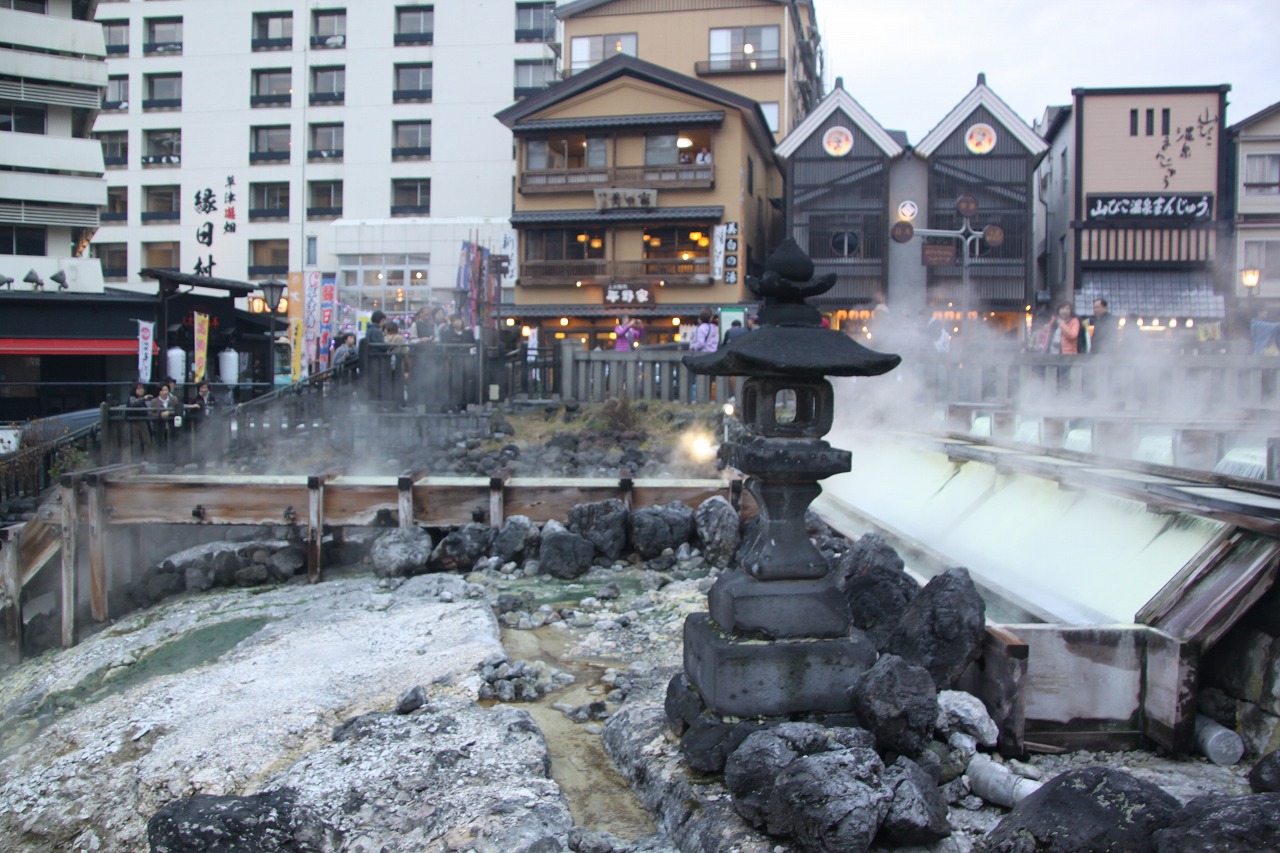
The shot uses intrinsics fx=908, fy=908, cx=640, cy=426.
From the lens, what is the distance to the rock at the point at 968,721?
480 cm

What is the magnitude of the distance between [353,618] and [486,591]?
4.40 ft

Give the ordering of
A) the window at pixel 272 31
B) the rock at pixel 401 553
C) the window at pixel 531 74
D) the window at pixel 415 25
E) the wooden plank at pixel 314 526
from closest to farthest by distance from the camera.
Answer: the rock at pixel 401 553
the wooden plank at pixel 314 526
the window at pixel 531 74
the window at pixel 415 25
the window at pixel 272 31

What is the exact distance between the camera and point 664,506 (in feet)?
34.2

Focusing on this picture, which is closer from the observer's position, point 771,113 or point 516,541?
point 516,541

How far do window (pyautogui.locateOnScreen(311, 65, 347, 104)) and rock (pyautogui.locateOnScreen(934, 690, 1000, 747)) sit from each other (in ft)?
142

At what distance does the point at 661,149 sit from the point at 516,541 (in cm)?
2292

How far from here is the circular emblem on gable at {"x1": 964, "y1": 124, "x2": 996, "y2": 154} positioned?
2886 cm

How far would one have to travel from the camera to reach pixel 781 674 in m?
4.86

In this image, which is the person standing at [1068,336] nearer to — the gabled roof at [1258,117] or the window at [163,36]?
the gabled roof at [1258,117]

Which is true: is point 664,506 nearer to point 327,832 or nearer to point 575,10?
point 327,832

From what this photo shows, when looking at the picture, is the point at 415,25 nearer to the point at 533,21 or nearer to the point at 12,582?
the point at 533,21

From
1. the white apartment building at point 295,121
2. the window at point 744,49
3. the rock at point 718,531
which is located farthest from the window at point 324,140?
the rock at point 718,531

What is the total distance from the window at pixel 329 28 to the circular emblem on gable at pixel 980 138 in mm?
28468

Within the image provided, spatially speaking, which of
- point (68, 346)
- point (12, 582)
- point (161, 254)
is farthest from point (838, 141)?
point (161, 254)
